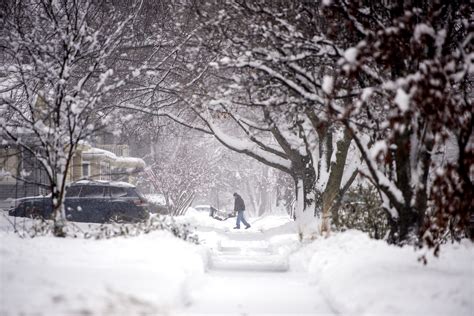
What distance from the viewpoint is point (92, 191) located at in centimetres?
1892

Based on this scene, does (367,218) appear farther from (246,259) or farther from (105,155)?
(105,155)

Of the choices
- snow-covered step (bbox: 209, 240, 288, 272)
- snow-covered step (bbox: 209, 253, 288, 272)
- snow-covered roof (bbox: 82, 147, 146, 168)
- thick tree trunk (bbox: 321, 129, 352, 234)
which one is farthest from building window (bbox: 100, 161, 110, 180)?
snow-covered step (bbox: 209, 253, 288, 272)

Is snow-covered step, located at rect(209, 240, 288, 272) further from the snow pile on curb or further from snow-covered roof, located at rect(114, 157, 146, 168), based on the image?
snow-covered roof, located at rect(114, 157, 146, 168)

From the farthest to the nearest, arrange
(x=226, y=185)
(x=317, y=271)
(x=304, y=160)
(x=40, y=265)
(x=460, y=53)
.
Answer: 1. (x=226, y=185)
2. (x=304, y=160)
3. (x=317, y=271)
4. (x=460, y=53)
5. (x=40, y=265)

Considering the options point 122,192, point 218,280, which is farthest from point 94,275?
point 122,192

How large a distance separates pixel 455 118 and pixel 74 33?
26.2ft

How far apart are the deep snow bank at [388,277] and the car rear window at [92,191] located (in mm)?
10556

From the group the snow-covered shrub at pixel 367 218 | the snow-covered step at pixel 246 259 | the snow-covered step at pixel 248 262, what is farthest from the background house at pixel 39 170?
the snow-covered shrub at pixel 367 218

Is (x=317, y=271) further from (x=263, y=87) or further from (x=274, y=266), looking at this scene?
(x=263, y=87)

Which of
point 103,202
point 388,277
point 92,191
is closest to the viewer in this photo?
point 388,277

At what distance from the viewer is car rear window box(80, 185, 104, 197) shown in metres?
18.8

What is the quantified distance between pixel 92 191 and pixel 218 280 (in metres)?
11.5

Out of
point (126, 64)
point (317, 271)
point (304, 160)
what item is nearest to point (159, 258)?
point (317, 271)

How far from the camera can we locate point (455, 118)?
6.73 m
